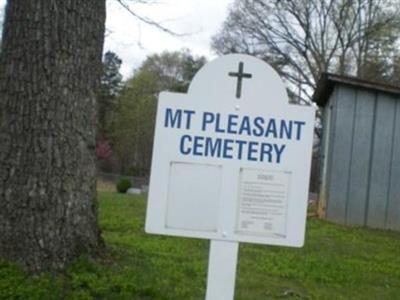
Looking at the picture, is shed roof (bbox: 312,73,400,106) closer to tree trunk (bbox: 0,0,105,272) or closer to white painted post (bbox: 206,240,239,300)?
tree trunk (bbox: 0,0,105,272)

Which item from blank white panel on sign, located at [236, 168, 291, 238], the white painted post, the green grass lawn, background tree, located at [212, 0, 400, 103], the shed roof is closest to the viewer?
blank white panel on sign, located at [236, 168, 291, 238]

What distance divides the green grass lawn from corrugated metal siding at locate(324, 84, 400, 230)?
378 cm

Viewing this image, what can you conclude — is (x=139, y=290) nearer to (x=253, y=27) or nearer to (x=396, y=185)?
(x=396, y=185)

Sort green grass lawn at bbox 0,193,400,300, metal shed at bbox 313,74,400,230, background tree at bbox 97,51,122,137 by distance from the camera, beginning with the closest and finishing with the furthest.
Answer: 1. green grass lawn at bbox 0,193,400,300
2. metal shed at bbox 313,74,400,230
3. background tree at bbox 97,51,122,137

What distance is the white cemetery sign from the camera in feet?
11.7

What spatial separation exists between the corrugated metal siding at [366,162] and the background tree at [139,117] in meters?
31.2

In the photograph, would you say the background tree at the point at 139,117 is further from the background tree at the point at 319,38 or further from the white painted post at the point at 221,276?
the white painted post at the point at 221,276

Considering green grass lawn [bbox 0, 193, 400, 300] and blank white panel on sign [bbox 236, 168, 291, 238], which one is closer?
blank white panel on sign [bbox 236, 168, 291, 238]

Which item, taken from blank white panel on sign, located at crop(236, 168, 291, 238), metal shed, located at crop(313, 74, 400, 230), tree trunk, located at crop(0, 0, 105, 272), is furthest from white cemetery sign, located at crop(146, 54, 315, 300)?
metal shed, located at crop(313, 74, 400, 230)

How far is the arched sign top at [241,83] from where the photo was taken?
362 cm

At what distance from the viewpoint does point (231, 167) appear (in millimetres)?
3572

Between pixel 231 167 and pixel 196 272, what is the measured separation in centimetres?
339

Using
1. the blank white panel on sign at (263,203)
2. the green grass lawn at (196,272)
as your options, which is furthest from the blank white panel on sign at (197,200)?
the green grass lawn at (196,272)

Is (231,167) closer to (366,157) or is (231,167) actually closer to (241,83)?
(241,83)
